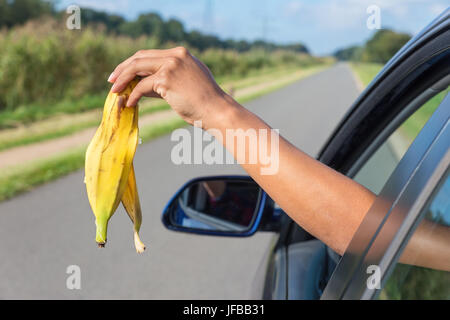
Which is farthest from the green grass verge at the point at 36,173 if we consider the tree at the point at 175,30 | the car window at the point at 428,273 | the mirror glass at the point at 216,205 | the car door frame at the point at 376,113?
the tree at the point at 175,30

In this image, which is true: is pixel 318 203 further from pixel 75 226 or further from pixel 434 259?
pixel 75 226

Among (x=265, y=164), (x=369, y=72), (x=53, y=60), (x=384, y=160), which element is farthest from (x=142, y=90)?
(x=53, y=60)

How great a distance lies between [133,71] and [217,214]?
3.89 ft

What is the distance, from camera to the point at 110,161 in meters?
0.89

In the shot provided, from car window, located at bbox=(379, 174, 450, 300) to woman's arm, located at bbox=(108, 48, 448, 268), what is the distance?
0.36 ft

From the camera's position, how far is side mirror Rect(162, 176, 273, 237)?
185 centimetres

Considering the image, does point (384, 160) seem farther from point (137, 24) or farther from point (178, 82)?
point (137, 24)

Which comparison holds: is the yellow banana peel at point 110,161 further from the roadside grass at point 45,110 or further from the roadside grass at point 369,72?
the roadside grass at point 45,110

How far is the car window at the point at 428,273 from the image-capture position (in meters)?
0.86

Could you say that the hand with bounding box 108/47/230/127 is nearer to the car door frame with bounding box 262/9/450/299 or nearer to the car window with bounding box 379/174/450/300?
the car window with bounding box 379/174/450/300

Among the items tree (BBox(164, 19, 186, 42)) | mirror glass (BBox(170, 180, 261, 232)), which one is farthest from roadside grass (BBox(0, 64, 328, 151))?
tree (BBox(164, 19, 186, 42))

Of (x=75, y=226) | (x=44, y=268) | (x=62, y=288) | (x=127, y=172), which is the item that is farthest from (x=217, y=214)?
(x=75, y=226)
